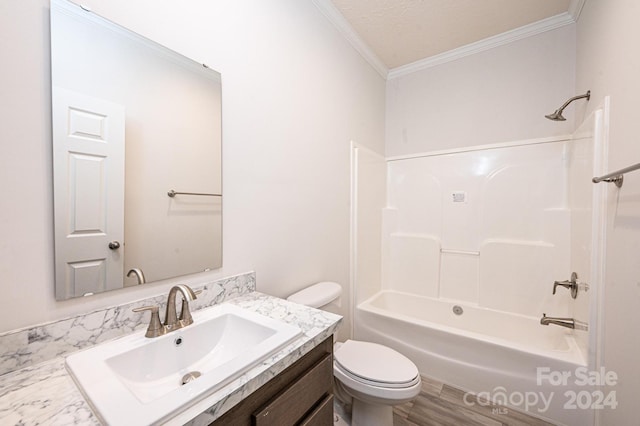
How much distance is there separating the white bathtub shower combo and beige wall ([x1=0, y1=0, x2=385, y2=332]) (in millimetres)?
455

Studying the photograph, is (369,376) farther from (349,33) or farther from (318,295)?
(349,33)

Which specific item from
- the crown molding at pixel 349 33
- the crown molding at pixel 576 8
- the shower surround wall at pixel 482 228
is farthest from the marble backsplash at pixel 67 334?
the crown molding at pixel 576 8

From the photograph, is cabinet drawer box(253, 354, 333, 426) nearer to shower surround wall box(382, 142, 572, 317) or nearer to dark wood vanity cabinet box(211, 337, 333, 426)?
dark wood vanity cabinet box(211, 337, 333, 426)

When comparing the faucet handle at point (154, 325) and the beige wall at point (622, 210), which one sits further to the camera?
the beige wall at point (622, 210)

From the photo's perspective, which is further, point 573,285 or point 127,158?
point 573,285

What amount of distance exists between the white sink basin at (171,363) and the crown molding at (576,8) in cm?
280

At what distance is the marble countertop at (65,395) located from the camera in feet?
1.79

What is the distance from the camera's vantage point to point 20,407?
1.89 feet

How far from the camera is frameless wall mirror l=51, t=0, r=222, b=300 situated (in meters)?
0.79

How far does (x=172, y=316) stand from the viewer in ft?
3.07

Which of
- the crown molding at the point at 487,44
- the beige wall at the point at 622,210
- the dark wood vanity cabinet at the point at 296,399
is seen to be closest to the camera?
the dark wood vanity cabinet at the point at 296,399

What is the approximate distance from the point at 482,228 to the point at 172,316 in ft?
8.09

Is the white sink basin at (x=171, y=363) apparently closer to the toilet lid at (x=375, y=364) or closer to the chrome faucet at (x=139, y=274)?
the chrome faucet at (x=139, y=274)

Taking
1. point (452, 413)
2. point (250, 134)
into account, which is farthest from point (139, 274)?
point (452, 413)
